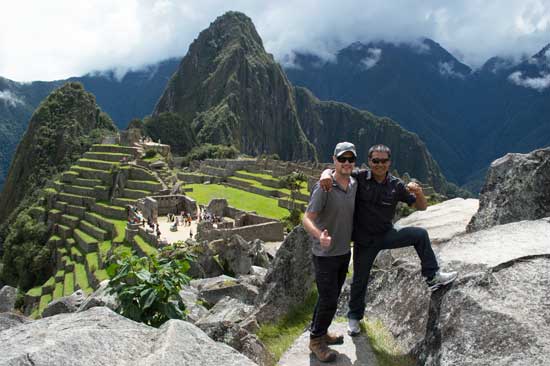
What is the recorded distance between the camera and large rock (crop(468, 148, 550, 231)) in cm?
643

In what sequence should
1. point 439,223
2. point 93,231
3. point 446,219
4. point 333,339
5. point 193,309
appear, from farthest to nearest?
point 93,231
point 193,309
point 446,219
point 439,223
point 333,339

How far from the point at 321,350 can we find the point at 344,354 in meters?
0.30

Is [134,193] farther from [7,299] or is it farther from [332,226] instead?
[332,226]

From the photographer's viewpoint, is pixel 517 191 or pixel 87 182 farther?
pixel 87 182

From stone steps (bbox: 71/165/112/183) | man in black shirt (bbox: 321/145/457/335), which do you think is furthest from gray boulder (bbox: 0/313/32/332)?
stone steps (bbox: 71/165/112/183)

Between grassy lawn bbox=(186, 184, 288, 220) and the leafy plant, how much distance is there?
104 feet

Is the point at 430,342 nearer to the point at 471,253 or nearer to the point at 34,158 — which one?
the point at 471,253

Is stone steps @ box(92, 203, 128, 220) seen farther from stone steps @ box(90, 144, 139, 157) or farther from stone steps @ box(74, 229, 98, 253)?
stone steps @ box(90, 144, 139, 157)

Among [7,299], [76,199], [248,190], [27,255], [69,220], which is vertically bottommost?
[27,255]

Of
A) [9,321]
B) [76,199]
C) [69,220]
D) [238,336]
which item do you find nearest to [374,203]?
[238,336]

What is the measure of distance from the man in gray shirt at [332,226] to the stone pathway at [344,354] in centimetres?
12

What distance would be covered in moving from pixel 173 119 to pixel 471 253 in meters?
121

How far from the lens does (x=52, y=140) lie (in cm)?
9994

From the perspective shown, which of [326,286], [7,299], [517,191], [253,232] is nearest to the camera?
[326,286]
